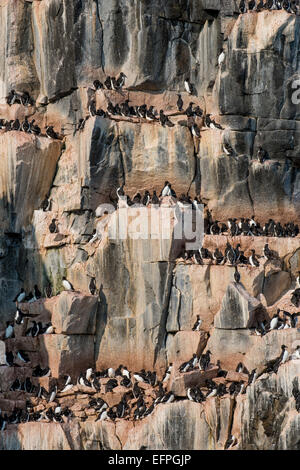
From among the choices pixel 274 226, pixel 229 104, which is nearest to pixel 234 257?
pixel 274 226

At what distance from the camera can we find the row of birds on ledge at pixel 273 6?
48.2m

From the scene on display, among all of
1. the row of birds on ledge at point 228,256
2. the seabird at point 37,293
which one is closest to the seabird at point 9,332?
the seabird at point 37,293

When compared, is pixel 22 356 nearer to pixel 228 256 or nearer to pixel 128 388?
pixel 128 388

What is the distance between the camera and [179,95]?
49250mm

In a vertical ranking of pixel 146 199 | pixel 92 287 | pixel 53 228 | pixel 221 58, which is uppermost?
pixel 221 58

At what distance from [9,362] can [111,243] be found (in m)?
4.75

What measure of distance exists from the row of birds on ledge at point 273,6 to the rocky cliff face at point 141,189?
1.37 feet

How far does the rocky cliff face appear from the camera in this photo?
43719mm

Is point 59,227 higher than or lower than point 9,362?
higher

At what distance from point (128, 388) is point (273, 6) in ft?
44.3

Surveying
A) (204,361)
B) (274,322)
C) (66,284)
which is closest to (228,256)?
(274,322)

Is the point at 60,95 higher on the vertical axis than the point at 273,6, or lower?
lower

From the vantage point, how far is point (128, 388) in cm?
4397
